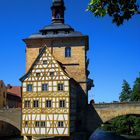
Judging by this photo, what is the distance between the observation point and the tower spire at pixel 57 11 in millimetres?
43531

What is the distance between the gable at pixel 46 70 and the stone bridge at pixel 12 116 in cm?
466

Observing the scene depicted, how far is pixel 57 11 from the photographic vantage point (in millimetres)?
44219

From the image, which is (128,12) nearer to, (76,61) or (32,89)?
(32,89)

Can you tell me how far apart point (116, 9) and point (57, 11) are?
3643cm

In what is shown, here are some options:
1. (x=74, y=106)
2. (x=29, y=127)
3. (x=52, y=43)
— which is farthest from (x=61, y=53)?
(x=29, y=127)

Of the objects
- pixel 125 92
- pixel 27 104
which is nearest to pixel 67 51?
pixel 27 104

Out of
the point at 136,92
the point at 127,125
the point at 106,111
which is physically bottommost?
the point at 127,125

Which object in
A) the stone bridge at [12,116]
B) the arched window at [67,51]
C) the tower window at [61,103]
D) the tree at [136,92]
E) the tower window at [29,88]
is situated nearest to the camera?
the tower window at [61,103]

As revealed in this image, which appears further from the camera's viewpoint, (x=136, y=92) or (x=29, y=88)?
(x=136, y=92)

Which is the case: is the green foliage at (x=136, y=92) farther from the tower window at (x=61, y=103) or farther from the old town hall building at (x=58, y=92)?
the tower window at (x=61, y=103)

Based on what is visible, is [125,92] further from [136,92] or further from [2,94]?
[2,94]

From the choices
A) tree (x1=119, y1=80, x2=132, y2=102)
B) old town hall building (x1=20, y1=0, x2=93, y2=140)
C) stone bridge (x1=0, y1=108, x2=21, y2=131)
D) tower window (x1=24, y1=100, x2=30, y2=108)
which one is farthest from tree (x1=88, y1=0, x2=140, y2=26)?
tree (x1=119, y1=80, x2=132, y2=102)

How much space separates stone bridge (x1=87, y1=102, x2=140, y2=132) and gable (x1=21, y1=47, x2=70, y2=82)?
19.2 feet

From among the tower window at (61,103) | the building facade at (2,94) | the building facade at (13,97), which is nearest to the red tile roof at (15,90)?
the building facade at (13,97)
